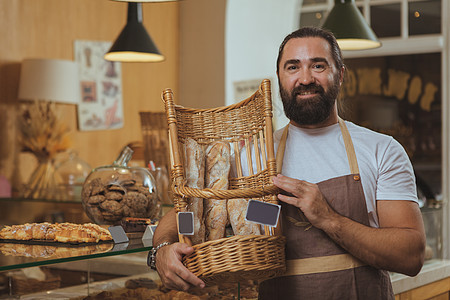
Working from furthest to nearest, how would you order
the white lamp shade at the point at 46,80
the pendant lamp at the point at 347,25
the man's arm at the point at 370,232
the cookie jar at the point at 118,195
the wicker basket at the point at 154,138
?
the white lamp shade at the point at 46,80, the wicker basket at the point at 154,138, the pendant lamp at the point at 347,25, the cookie jar at the point at 118,195, the man's arm at the point at 370,232

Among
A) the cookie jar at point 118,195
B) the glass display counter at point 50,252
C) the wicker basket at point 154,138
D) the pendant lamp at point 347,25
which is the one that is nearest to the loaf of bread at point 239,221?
the glass display counter at point 50,252

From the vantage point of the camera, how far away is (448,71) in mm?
5016

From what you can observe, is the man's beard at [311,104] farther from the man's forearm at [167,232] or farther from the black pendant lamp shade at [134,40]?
the black pendant lamp shade at [134,40]

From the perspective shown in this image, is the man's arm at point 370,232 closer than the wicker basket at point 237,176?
No

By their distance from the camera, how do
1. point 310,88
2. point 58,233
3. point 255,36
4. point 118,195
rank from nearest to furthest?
1. point 310,88
2. point 58,233
3. point 118,195
4. point 255,36

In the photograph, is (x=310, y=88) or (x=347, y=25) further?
(x=347, y=25)

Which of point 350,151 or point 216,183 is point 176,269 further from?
point 350,151

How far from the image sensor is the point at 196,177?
5.28 ft

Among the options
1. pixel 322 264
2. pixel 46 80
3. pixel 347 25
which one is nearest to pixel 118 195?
pixel 322 264

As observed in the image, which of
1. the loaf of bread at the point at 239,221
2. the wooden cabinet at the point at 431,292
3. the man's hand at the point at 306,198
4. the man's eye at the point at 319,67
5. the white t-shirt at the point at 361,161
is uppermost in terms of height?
the man's eye at the point at 319,67

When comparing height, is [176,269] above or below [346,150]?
below

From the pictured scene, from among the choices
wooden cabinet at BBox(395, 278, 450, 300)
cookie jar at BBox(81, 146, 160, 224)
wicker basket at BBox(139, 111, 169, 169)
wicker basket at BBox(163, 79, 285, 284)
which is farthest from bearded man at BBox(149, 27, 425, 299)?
wicker basket at BBox(139, 111, 169, 169)

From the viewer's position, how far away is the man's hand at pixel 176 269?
4.87 ft

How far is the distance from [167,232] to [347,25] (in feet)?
5.52
